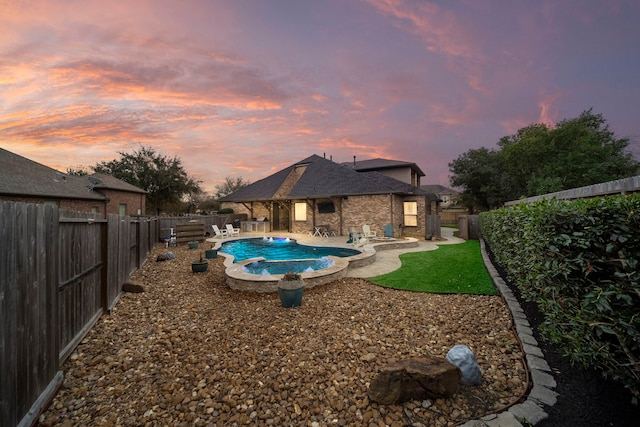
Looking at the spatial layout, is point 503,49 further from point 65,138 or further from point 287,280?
point 65,138

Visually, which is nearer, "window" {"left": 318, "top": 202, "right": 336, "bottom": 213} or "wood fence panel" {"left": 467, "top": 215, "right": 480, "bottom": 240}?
"wood fence panel" {"left": 467, "top": 215, "right": 480, "bottom": 240}

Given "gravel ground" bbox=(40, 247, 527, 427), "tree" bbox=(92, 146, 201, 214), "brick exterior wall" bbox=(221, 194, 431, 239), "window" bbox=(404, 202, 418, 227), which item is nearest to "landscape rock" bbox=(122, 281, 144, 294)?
"gravel ground" bbox=(40, 247, 527, 427)

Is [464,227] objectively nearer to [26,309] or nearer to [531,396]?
[531,396]

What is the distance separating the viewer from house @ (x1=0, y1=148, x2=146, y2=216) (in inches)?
547

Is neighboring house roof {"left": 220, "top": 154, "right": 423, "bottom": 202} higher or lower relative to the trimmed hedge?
higher

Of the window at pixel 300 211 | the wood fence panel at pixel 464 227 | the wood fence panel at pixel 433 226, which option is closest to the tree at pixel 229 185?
the window at pixel 300 211

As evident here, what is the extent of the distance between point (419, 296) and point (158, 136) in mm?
16320

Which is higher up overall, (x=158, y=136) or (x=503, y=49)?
(x=503, y=49)

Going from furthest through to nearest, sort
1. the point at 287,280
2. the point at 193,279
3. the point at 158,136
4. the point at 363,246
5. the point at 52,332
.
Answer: the point at 158,136
the point at 363,246
the point at 193,279
the point at 287,280
the point at 52,332

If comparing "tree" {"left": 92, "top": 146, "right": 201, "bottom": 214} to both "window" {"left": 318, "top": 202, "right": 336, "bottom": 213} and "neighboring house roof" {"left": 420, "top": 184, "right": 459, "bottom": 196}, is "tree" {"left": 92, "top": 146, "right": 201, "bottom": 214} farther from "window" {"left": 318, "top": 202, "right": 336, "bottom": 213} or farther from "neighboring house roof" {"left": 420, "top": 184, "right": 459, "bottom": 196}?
"neighboring house roof" {"left": 420, "top": 184, "right": 459, "bottom": 196}

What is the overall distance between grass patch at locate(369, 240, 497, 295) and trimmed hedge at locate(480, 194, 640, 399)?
9.85 ft

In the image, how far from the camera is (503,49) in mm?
11156

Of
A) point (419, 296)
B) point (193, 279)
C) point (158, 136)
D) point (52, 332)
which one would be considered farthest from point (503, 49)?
point (158, 136)

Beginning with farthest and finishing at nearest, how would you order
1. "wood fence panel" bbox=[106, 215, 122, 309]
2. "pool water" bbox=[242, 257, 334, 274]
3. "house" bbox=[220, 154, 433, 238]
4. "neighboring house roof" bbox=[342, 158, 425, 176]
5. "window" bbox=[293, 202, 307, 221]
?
"neighboring house roof" bbox=[342, 158, 425, 176]
"window" bbox=[293, 202, 307, 221]
"house" bbox=[220, 154, 433, 238]
"pool water" bbox=[242, 257, 334, 274]
"wood fence panel" bbox=[106, 215, 122, 309]
